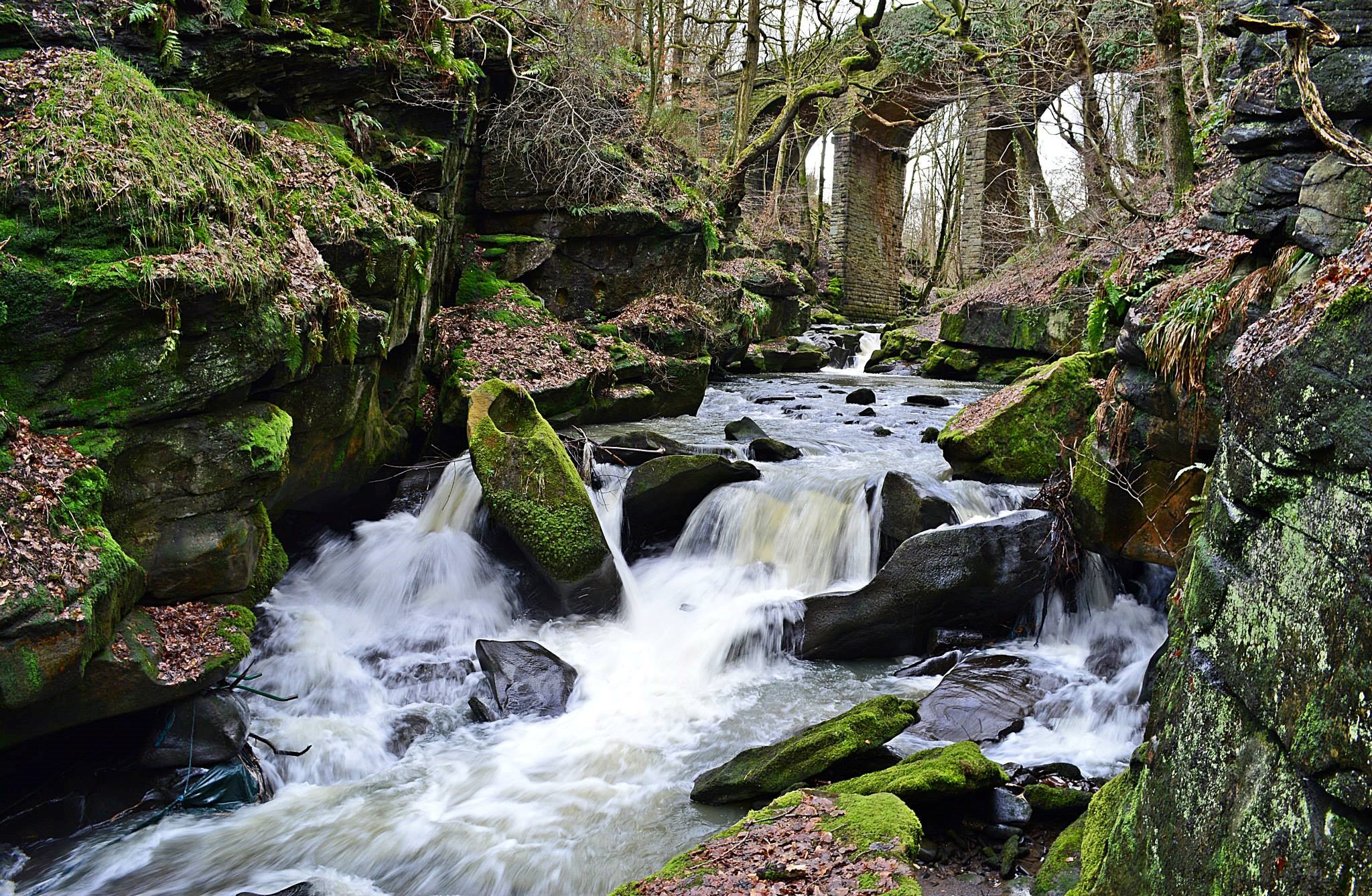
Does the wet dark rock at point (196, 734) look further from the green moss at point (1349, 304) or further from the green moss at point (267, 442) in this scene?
the green moss at point (1349, 304)

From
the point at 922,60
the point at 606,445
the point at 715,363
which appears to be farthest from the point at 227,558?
the point at 922,60

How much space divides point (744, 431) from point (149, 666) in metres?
8.05

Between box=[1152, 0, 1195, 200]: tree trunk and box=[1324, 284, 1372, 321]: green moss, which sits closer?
box=[1324, 284, 1372, 321]: green moss

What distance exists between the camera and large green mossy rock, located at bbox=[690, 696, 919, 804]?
4.73 meters

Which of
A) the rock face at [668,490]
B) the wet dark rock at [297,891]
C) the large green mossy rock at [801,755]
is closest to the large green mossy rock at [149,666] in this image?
the wet dark rock at [297,891]

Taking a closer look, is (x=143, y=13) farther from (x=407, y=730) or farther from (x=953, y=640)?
(x=953, y=640)

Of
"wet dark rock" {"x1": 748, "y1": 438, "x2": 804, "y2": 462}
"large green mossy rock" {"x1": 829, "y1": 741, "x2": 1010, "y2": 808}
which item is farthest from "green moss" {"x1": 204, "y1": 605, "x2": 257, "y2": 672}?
"wet dark rock" {"x1": 748, "y1": 438, "x2": 804, "y2": 462}

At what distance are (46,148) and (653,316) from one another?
9.39 meters

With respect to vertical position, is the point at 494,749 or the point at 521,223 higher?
the point at 521,223

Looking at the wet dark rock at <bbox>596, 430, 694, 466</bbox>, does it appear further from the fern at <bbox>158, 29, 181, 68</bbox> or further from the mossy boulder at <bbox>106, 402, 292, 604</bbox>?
the fern at <bbox>158, 29, 181, 68</bbox>

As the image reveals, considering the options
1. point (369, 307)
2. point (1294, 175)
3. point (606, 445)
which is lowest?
point (606, 445)

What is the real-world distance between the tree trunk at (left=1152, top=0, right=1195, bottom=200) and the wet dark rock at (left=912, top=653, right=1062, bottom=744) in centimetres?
678

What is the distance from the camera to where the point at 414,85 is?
10164 millimetres

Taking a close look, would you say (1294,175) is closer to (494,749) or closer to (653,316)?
(494,749)
